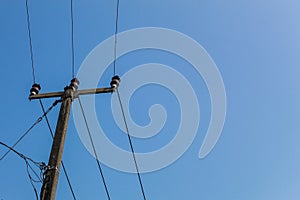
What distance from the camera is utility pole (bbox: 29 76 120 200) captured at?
5.53m

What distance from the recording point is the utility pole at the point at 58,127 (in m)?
5.53

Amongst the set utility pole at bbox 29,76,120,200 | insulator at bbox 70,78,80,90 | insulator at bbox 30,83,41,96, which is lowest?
utility pole at bbox 29,76,120,200

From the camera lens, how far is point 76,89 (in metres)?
6.68

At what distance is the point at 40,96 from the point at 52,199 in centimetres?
213

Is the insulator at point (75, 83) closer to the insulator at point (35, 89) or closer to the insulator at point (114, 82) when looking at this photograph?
the insulator at point (114, 82)

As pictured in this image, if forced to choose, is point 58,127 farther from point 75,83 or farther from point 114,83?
point 114,83

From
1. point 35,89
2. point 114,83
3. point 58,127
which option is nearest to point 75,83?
point 114,83

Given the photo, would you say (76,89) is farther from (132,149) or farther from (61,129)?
(132,149)

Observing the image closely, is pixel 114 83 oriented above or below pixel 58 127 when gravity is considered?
above

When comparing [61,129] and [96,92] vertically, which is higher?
[96,92]

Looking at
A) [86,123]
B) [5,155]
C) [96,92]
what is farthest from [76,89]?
[5,155]

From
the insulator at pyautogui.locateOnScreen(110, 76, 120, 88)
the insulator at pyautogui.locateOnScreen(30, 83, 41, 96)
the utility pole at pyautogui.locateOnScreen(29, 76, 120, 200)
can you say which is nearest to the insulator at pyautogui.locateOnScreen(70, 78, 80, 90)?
the utility pole at pyautogui.locateOnScreen(29, 76, 120, 200)

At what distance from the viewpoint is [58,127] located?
20.1 feet

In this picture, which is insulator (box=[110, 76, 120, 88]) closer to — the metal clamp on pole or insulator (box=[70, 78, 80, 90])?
the metal clamp on pole
